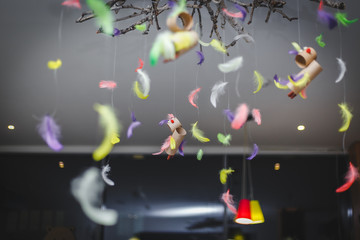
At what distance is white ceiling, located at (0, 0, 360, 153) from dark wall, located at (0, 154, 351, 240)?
0.36 meters

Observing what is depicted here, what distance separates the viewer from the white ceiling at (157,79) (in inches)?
92.8

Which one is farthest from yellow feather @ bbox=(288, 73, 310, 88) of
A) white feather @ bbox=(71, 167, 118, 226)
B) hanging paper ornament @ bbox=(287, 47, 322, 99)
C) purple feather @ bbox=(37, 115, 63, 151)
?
white feather @ bbox=(71, 167, 118, 226)

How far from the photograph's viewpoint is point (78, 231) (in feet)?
15.1

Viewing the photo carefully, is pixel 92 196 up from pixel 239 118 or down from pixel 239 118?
up

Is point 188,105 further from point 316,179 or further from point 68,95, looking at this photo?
point 316,179

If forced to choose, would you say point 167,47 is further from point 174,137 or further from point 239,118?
point 174,137

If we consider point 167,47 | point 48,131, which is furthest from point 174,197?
point 167,47

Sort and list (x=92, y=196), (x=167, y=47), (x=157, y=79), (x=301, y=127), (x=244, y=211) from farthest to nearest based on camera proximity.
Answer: (x=92, y=196) → (x=301, y=127) → (x=157, y=79) → (x=244, y=211) → (x=167, y=47)

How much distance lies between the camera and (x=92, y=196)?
16.1 ft

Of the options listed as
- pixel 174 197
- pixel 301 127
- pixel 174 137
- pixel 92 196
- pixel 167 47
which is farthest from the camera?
pixel 92 196

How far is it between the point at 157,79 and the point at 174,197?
2124 millimetres

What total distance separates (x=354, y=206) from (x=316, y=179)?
49 cm

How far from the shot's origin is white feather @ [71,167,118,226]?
4.68 m

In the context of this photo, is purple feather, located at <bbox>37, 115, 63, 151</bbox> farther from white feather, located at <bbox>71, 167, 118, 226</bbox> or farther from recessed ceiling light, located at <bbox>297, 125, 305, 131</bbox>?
white feather, located at <bbox>71, 167, 118, 226</bbox>
